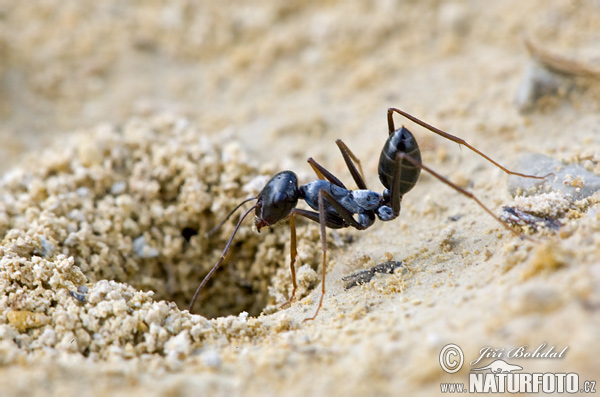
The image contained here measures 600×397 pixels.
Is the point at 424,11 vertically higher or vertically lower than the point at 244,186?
higher

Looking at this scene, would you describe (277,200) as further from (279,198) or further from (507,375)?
(507,375)

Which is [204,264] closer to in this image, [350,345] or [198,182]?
[198,182]

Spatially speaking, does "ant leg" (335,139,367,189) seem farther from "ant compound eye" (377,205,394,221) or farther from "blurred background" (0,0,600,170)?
"blurred background" (0,0,600,170)

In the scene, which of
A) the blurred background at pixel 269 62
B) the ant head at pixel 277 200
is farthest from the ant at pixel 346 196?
the blurred background at pixel 269 62

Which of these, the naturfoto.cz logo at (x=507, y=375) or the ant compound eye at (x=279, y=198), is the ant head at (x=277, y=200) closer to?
the ant compound eye at (x=279, y=198)

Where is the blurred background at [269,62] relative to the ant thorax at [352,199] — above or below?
above

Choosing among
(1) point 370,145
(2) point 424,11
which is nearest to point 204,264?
(1) point 370,145

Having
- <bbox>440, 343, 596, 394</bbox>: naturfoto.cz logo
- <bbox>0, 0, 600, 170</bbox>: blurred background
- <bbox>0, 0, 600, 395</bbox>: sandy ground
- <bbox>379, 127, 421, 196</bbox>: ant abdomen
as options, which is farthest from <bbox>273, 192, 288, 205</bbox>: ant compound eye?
<bbox>440, 343, 596, 394</bbox>: naturfoto.cz logo
